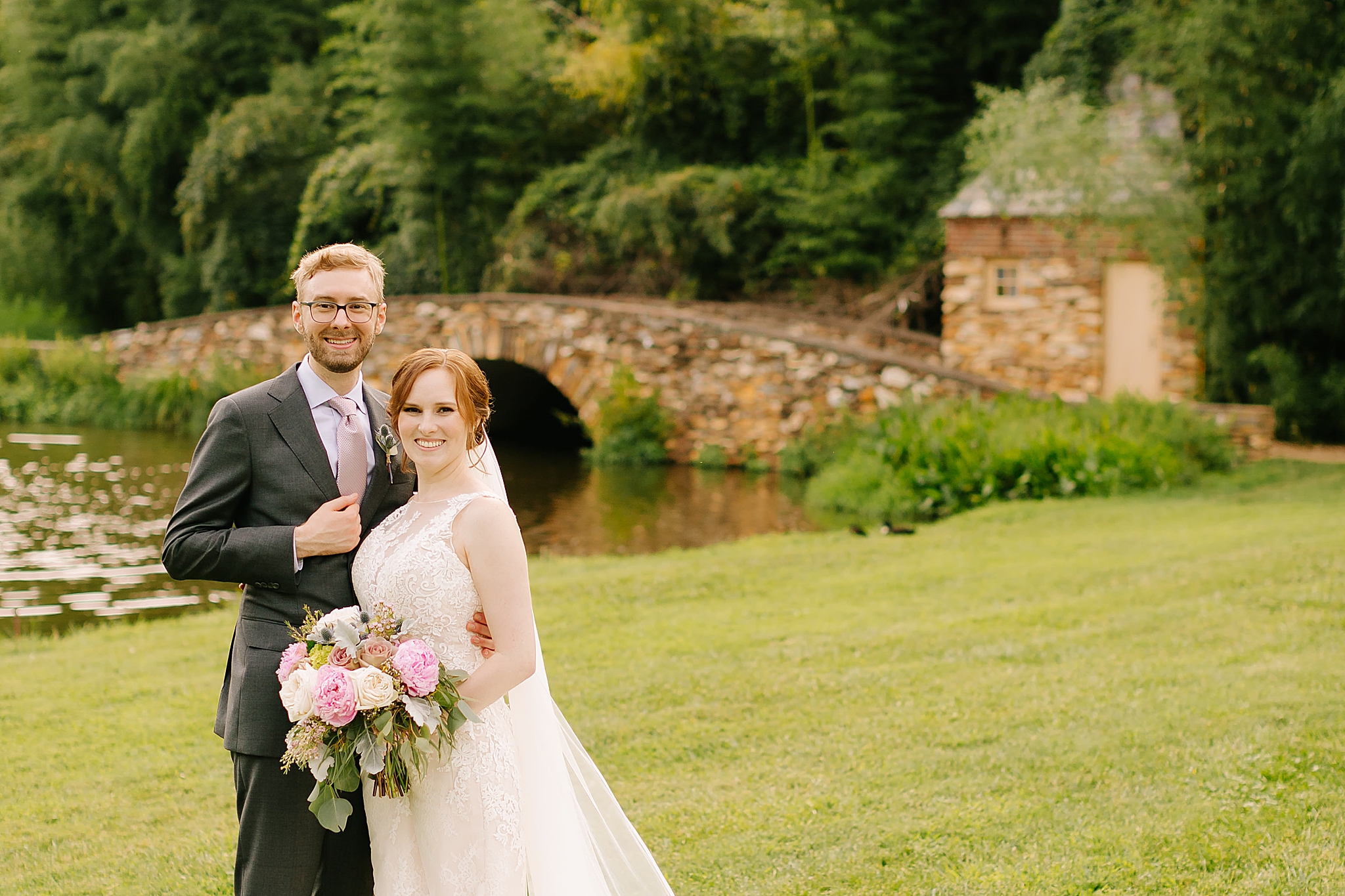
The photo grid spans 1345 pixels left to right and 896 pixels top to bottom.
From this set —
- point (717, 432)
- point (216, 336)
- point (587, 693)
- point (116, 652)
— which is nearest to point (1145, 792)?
point (587, 693)

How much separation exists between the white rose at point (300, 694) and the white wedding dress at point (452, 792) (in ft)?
1.00

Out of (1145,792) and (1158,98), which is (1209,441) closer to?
(1158,98)

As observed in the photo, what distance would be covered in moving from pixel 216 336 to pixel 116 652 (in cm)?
1292

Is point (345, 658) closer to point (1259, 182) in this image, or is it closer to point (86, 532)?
point (86, 532)

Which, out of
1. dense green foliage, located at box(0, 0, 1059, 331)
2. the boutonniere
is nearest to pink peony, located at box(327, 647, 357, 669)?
the boutonniere

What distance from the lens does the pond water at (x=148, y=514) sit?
29.0ft

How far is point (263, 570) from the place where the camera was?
104 inches

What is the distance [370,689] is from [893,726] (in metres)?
3.28

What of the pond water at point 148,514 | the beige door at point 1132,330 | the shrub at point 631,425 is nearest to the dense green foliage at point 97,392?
the pond water at point 148,514

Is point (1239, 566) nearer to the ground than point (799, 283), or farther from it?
nearer to the ground

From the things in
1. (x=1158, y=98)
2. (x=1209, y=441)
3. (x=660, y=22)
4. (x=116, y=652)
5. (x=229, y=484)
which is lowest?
(x=116, y=652)

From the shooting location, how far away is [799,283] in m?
19.5

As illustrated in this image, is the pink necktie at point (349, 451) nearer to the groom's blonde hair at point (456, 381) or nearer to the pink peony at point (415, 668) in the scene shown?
the groom's blonde hair at point (456, 381)

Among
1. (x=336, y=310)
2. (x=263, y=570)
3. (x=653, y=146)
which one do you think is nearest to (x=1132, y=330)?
(x=653, y=146)
